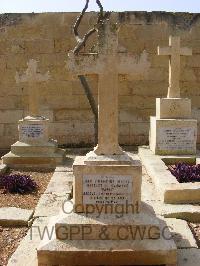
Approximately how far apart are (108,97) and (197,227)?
186cm

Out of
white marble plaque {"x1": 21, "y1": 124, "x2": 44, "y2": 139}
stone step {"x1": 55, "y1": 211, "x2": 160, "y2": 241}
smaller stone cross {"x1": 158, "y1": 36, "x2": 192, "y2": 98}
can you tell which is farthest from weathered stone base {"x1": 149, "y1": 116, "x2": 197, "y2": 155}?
stone step {"x1": 55, "y1": 211, "x2": 160, "y2": 241}

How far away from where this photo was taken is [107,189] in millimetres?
3680

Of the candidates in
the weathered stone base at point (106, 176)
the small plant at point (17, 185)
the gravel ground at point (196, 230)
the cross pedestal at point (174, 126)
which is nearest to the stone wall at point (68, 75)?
the cross pedestal at point (174, 126)

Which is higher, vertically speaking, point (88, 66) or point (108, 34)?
point (108, 34)

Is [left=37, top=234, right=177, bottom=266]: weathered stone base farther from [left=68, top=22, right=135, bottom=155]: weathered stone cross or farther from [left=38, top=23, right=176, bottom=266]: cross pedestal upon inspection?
[left=68, top=22, right=135, bottom=155]: weathered stone cross

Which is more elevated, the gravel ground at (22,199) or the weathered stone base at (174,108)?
the weathered stone base at (174,108)

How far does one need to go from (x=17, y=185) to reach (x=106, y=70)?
2.82 meters

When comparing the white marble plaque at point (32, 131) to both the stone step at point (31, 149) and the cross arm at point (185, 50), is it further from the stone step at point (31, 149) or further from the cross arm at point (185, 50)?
the cross arm at point (185, 50)

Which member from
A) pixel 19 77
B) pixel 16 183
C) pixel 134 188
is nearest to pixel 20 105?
pixel 19 77

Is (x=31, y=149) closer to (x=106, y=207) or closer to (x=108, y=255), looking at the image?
(x=106, y=207)

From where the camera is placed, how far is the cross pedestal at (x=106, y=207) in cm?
335

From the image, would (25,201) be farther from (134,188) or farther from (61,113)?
(61,113)

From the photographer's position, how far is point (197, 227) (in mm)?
4328

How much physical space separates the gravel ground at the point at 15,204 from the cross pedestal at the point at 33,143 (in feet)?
1.15
